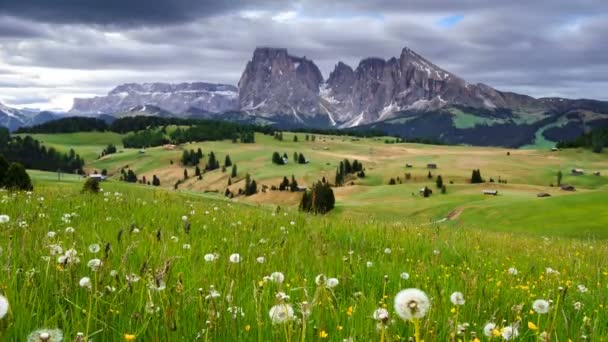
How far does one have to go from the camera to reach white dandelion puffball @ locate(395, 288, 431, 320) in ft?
8.61

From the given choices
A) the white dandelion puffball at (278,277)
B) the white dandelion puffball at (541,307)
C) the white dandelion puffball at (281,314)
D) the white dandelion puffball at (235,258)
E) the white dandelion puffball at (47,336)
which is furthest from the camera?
the white dandelion puffball at (235,258)

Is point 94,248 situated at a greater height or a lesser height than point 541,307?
lesser

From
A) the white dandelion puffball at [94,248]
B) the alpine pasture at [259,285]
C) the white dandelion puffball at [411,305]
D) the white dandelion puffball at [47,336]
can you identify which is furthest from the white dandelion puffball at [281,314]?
the white dandelion puffball at [94,248]

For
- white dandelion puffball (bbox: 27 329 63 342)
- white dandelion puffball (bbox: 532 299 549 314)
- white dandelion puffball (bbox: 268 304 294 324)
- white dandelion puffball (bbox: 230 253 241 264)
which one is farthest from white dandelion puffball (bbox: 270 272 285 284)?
white dandelion puffball (bbox: 532 299 549 314)

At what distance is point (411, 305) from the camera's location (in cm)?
266

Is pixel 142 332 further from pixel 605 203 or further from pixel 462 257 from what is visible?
pixel 605 203

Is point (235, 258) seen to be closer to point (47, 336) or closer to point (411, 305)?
point (411, 305)

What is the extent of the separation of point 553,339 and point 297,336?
6.48 feet

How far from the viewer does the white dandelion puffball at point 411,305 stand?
2.62 meters

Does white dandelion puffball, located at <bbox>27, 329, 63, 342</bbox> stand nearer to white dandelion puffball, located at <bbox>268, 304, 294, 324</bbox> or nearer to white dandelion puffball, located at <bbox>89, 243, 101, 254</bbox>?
white dandelion puffball, located at <bbox>268, 304, 294, 324</bbox>

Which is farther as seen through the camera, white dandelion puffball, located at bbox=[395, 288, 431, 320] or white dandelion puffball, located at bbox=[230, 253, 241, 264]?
white dandelion puffball, located at bbox=[230, 253, 241, 264]

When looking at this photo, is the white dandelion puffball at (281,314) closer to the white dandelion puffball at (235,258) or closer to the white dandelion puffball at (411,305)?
the white dandelion puffball at (411,305)

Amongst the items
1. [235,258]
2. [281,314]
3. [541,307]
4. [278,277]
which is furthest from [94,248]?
[541,307]

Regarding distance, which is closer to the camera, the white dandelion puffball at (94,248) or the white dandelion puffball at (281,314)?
the white dandelion puffball at (281,314)
